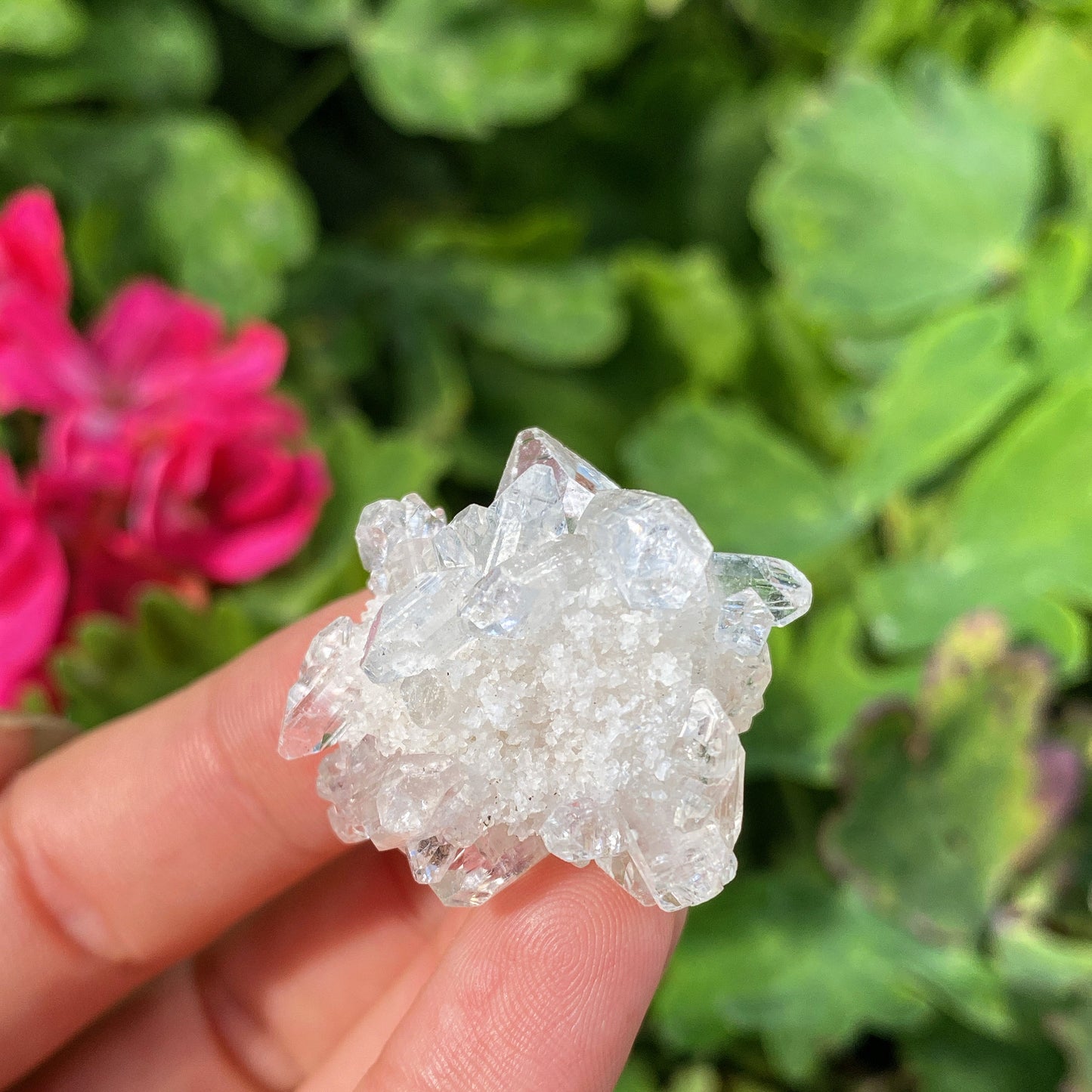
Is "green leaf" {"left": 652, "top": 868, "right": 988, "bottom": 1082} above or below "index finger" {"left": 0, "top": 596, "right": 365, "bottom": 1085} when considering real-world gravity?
below

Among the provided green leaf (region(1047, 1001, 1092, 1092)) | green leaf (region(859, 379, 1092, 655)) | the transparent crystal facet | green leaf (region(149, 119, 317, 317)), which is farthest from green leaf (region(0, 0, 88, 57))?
green leaf (region(1047, 1001, 1092, 1092))

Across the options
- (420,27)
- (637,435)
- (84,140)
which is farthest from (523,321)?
(84,140)

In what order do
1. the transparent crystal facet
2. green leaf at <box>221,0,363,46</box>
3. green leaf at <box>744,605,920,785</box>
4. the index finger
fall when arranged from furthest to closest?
1. green leaf at <box>221,0,363,46</box>
2. green leaf at <box>744,605,920,785</box>
3. the index finger
4. the transparent crystal facet

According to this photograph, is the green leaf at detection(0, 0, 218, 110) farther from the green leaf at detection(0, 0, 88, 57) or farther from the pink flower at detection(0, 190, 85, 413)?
the pink flower at detection(0, 190, 85, 413)

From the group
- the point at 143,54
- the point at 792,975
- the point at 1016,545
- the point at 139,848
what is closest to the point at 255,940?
the point at 139,848

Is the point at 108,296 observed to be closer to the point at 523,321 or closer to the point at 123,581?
the point at 123,581

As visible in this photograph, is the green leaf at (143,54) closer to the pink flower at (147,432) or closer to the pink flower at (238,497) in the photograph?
the pink flower at (147,432)

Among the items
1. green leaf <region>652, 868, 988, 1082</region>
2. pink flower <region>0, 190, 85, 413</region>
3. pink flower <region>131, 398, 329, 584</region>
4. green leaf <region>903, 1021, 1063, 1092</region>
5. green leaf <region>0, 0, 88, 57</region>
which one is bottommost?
green leaf <region>903, 1021, 1063, 1092</region>
